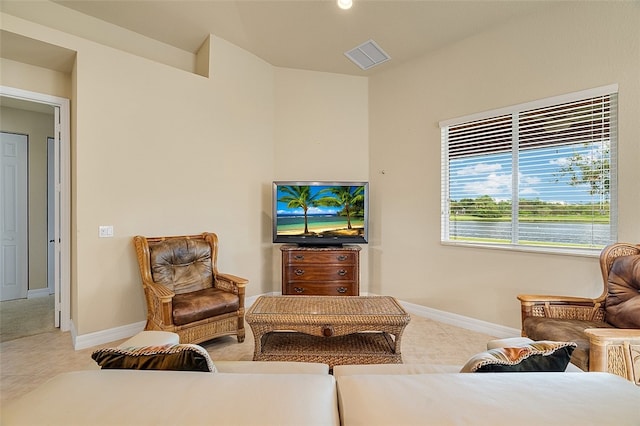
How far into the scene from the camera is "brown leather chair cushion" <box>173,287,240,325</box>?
2.60 metres

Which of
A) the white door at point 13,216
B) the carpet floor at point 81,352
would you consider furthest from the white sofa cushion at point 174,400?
the white door at point 13,216

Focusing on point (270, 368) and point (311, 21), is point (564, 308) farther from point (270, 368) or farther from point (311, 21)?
point (311, 21)

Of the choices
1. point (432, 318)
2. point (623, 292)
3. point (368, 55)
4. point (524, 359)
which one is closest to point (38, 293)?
point (432, 318)

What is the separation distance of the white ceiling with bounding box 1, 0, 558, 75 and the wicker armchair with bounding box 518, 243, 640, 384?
2492 mm

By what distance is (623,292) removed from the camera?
216 centimetres

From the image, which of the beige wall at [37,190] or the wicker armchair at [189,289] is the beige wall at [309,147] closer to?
the wicker armchair at [189,289]

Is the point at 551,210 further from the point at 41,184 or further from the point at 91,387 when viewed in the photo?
the point at 41,184

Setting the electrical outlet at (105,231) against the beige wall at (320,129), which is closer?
the electrical outlet at (105,231)

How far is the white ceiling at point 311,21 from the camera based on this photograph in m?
3.07

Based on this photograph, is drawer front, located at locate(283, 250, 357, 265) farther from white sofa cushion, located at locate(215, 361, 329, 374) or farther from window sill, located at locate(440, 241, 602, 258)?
white sofa cushion, located at locate(215, 361, 329, 374)

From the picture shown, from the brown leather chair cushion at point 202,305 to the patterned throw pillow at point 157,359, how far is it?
1671 mm

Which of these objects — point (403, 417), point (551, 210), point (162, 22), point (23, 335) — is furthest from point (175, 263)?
point (551, 210)

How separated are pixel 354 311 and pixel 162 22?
12.3ft

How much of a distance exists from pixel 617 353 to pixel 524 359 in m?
1.18
